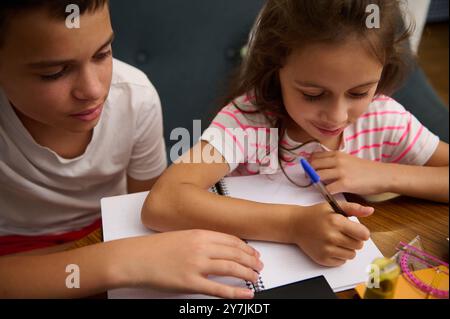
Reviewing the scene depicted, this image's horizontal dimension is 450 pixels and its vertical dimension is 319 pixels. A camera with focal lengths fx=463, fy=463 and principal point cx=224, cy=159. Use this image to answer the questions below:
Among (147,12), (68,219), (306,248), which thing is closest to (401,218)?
(306,248)

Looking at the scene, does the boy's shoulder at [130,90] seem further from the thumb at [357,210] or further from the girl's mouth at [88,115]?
the thumb at [357,210]

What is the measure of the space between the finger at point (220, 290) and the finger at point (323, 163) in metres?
0.22

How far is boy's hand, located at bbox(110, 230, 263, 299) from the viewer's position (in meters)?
0.48

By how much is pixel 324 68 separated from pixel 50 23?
31 centimetres

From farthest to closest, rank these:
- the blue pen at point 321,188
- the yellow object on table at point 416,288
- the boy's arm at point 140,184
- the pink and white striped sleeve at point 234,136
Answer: the boy's arm at point 140,184 → the pink and white striped sleeve at point 234,136 → the blue pen at point 321,188 → the yellow object on table at point 416,288

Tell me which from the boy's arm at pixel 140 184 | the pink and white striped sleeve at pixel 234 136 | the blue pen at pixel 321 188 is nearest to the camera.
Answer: the blue pen at pixel 321 188

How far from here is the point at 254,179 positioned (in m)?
0.63

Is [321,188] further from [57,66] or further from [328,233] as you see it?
[57,66]

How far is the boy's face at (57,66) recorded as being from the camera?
48 cm

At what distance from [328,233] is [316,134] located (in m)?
0.18

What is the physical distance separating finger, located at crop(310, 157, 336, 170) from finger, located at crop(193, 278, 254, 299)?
222 mm

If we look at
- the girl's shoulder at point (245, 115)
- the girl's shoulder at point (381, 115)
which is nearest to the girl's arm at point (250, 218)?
the girl's shoulder at point (245, 115)

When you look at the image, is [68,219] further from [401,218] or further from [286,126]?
[401,218]

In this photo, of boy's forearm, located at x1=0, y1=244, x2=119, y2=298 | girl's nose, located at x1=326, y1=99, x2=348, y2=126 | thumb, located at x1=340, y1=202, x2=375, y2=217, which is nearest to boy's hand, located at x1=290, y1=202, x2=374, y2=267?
thumb, located at x1=340, y1=202, x2=375, y2=217
